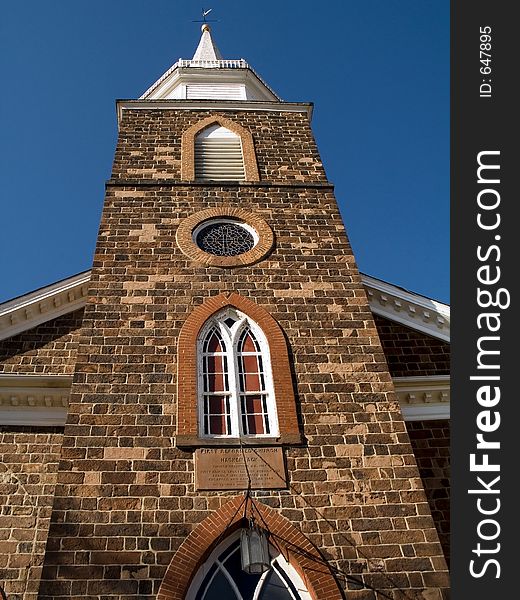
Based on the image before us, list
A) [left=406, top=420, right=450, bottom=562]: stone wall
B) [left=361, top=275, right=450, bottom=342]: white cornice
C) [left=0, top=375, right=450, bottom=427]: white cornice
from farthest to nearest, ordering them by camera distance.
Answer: [left=361, top=275, right=450, bottom=342]: white cornice, [left=0, top=375, right=450, bottom=427]: white cornice, [left=406, top=420, right=450, bottom=562]: stone wall

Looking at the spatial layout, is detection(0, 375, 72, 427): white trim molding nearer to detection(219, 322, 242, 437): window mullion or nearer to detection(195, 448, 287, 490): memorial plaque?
detection(219, 322, 242, 437): window mullion

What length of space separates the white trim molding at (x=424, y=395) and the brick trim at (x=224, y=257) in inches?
130

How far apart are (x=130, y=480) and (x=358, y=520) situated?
2.87 metres

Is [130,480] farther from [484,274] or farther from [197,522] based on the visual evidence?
[484,274]

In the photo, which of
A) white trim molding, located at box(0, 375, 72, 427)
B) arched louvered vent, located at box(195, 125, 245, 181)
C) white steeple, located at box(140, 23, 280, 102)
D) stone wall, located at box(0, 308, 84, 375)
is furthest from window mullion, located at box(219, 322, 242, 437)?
white steeple, located at box(140, 23, 280, 102)

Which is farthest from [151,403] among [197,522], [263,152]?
[263,152]

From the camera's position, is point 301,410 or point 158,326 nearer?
point 301,410

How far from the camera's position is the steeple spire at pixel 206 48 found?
74.4 ft

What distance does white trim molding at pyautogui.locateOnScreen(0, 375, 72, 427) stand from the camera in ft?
33.6

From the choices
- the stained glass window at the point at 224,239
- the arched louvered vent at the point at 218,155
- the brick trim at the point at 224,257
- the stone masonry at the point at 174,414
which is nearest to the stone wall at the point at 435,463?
the stone masonry at the point at 174,414

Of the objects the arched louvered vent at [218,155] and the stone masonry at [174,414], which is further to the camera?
the arched louvered vent at [218,155]

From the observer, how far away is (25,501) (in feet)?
30.1

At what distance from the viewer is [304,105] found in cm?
1625

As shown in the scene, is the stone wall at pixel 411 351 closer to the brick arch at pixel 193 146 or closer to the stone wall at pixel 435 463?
the stone wall at pixel 435 463
